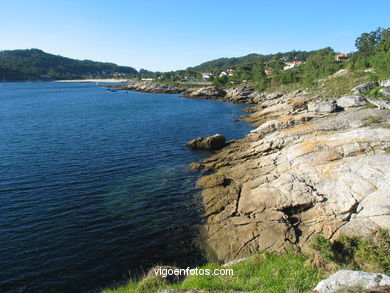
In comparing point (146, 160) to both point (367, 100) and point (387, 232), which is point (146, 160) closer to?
point (387, 232)

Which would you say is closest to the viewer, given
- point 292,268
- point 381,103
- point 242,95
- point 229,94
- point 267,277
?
point 267,277

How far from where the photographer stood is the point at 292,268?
41.6ft

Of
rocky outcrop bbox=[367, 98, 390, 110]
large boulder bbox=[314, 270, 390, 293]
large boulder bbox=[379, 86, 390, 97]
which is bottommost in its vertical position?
large boulder bbox=[314, 270, 390, 293]

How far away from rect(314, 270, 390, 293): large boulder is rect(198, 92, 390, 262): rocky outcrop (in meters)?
6.10

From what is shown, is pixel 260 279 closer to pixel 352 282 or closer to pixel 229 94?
pixel 352 282

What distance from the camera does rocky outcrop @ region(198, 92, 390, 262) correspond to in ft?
52.5

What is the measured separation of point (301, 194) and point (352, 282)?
10.0 meters

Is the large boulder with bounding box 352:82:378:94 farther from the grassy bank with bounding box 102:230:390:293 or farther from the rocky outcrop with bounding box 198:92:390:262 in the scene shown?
the grassy bank with bounding box 102:230:390:293

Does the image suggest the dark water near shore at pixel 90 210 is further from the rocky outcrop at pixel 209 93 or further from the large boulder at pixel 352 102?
the rocky outcrop at pixel 209 93

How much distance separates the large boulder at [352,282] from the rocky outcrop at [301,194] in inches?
240

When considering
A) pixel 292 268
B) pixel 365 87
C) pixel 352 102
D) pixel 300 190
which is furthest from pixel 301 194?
pixel 365 87

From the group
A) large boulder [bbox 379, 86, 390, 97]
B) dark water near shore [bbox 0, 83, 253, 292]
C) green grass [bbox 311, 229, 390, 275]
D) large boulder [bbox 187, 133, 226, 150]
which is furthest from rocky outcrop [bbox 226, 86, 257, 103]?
green grass [bbox 311, 229, 390, 275]

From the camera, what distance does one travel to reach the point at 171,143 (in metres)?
41.8

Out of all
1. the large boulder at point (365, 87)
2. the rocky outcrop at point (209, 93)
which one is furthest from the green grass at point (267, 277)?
the rocky outcrop at point (209, 93)
